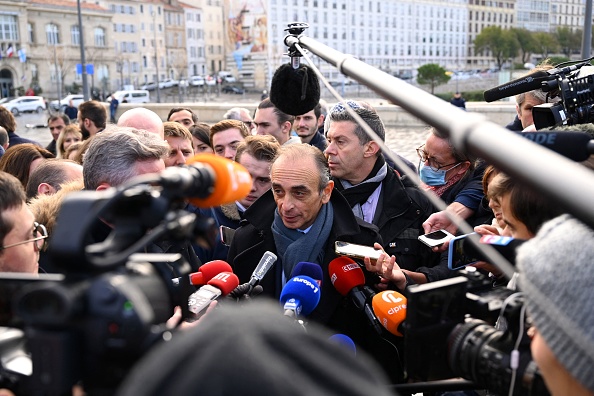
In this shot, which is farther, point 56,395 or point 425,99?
point 425,99

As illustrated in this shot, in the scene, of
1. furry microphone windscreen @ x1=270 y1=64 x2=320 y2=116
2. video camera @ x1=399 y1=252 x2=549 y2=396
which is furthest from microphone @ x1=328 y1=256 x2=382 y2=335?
video camera @ x1=399 y1=252 x2=549 y2=396

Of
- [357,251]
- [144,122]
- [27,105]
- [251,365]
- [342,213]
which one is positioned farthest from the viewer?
[27,105]

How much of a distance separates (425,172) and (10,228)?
253 centimetres

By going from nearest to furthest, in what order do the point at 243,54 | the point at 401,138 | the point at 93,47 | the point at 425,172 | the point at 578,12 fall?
the point at 425,172 → the point at 401,138 → the point at 93,47 → the point at 243,54 → the point at 578,12

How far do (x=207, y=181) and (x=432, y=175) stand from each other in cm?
292

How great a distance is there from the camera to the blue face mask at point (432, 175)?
379 centimetres

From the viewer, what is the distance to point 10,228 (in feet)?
6.07

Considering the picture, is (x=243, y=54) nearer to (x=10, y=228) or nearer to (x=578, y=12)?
(x=578, y=12)

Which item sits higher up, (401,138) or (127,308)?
(127,308)

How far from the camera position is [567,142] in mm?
1204

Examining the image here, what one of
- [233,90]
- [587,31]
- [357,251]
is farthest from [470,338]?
[233,90]

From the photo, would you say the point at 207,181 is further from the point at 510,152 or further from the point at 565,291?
the point at 565,291

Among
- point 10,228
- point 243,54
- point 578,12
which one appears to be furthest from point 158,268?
point 578,12

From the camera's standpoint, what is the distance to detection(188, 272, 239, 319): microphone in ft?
6.56
